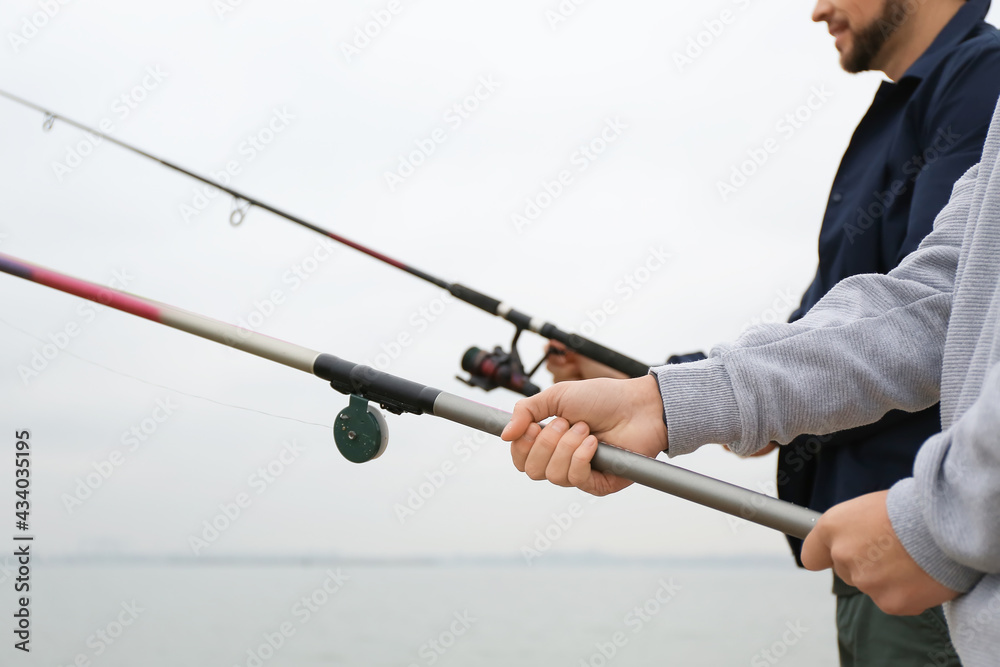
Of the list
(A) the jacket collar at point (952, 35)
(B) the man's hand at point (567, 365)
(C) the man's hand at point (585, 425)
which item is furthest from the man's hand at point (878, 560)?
(B) the man's hand at point (567, 365)

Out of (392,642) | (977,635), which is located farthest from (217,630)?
(977,635)

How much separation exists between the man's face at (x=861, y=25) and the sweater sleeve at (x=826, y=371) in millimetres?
864

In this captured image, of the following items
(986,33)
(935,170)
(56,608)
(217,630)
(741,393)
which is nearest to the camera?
(741,393)

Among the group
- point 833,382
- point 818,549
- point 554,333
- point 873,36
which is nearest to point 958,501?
Answer: point 818,549

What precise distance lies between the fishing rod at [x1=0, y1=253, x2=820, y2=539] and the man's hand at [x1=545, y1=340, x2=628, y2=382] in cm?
110

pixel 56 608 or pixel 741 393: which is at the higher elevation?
pixel 741 393

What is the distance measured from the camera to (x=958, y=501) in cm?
60

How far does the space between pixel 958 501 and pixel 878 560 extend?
3.4 inches

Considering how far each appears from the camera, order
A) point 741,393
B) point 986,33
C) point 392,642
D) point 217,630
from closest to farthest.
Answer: point 741,393 → point 986,33 → point 392,642 → point 217,630

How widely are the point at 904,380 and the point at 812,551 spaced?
29 cm

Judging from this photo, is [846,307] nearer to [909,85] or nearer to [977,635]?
[977,635]

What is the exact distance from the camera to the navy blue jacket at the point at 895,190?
125cm

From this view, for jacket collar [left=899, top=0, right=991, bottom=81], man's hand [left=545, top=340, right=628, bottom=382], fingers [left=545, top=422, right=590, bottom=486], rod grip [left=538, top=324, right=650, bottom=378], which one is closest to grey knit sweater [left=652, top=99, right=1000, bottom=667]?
fingers [left=545, top=422, right=590, bottom=486]

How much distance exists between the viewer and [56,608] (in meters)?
6.27
